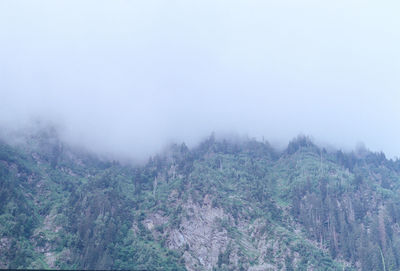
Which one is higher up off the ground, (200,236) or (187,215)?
(187,215)

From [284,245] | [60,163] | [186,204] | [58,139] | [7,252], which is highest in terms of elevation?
[58,139]

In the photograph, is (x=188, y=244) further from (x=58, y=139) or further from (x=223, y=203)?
(x=58, y=139)

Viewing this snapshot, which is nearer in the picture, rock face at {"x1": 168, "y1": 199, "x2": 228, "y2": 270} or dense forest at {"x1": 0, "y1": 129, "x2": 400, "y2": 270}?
A: dense forest at {"x1": 0, "y1": 129, "x2": 400, "y2": 270}

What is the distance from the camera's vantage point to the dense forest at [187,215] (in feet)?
460

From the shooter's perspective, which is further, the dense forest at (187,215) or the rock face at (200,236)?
the rock face at (200,236)

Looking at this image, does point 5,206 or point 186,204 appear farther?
point 186,204

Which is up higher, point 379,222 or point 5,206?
point 379,222

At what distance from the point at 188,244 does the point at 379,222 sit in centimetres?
7550

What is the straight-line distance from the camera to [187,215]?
530ft

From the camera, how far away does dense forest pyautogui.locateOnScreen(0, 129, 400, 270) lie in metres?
140

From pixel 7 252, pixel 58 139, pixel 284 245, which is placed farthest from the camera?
pixel 58 139

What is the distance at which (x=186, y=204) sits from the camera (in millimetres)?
166125

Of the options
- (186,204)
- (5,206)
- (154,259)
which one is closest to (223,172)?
(186,204)

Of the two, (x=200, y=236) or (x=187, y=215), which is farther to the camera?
(x=187, y=215)
